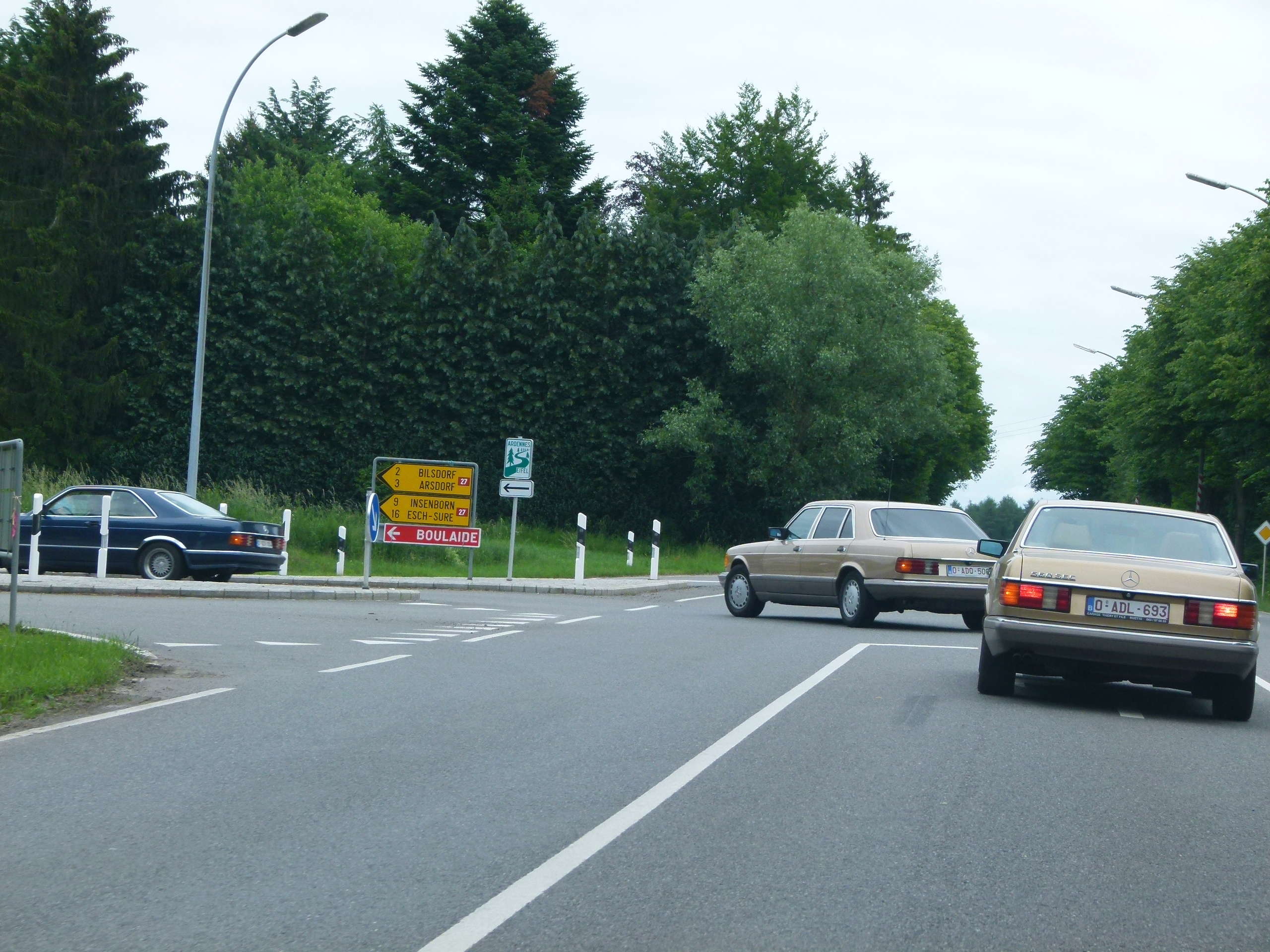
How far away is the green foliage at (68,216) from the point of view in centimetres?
4538

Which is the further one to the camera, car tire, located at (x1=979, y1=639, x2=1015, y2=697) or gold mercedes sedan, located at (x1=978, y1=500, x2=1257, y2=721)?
car tire, located at (x1=979, y1=639, x2=1015, y2=697)

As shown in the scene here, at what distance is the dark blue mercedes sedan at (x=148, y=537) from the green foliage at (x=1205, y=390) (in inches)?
1023

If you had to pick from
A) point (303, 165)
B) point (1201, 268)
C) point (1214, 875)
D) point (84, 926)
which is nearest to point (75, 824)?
point (84, 926)

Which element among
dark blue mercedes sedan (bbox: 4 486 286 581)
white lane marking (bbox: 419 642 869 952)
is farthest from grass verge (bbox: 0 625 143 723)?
dark blue mercedes sedan (bbox: 4 486 286 581)

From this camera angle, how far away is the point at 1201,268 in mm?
47750

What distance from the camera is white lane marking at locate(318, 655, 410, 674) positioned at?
39.3 feet

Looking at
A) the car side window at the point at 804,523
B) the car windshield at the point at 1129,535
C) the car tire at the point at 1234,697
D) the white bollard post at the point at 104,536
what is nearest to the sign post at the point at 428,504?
the white bollard post at the point at 104,536

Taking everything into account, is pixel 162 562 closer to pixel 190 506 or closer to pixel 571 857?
pixel 190 506

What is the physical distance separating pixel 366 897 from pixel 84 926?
91 centimetres

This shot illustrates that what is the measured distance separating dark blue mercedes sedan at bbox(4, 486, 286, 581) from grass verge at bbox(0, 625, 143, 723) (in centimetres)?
1015

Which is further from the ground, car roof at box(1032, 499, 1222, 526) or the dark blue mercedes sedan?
car roof at box(1032, 499, 1222, 526)

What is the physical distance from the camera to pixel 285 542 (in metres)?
24.4

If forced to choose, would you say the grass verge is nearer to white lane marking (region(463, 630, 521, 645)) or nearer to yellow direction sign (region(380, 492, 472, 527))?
white lane marking (region(463, 630, 521, 645))

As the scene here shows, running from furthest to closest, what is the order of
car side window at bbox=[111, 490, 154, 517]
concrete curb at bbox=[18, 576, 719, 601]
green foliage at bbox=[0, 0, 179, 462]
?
green foliage at bbox=[0, 0, 179, 462], car side window at bbox=[111, 490, 154, 517], concrete curb at bbox=[18, 576, 719, 601]
